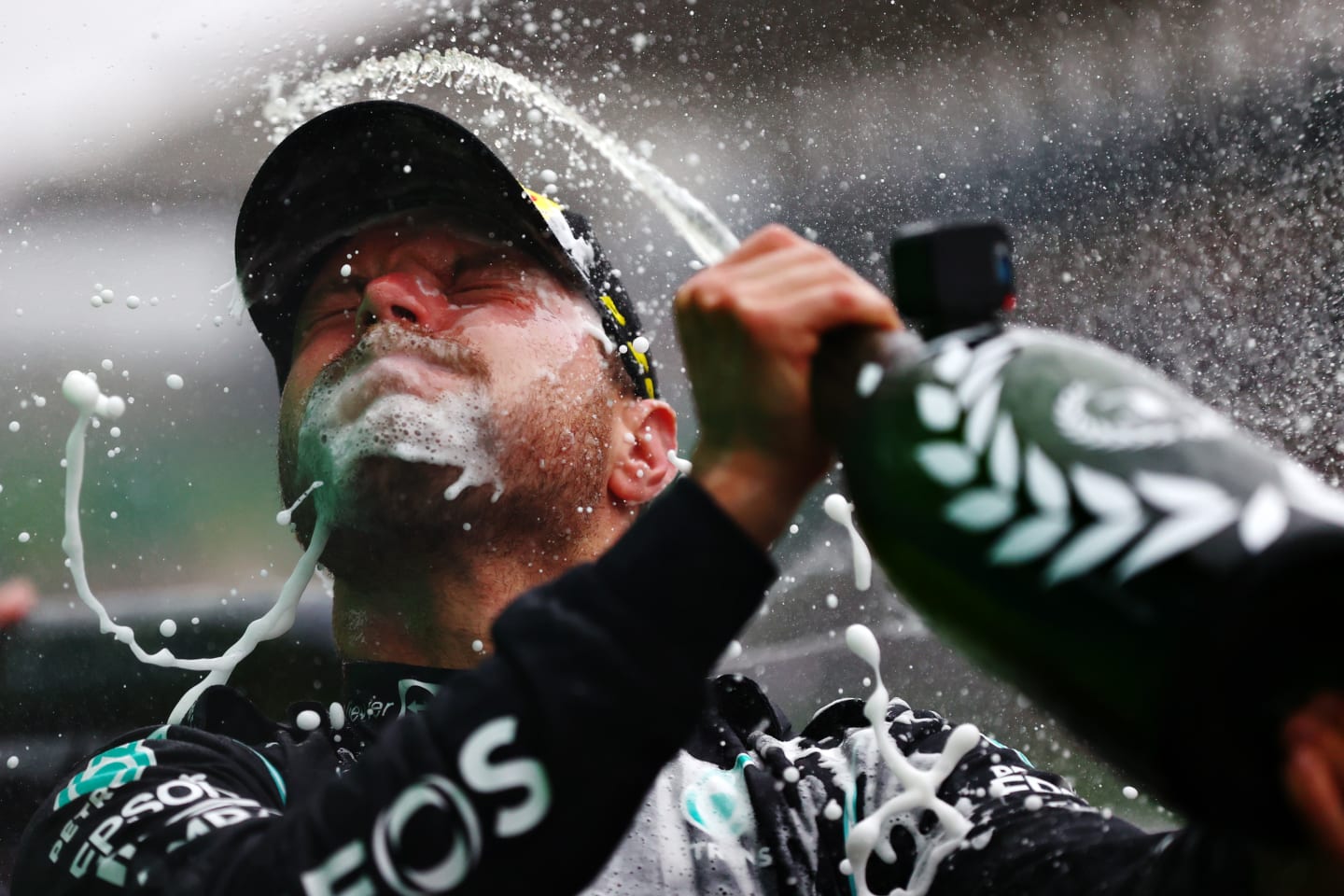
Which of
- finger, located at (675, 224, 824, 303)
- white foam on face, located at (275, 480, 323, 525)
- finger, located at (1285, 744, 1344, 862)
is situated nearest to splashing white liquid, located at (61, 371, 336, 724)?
white foam on face, located at (275, 480, 323, 525)

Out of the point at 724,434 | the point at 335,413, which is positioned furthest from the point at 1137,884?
the point at 335,413

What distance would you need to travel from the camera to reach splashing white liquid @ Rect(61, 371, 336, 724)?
118 cm

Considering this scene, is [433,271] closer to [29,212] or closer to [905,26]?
[29,212]

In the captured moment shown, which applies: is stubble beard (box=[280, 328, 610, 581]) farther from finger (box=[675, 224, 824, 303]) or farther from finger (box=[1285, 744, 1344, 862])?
finger (box=[1285, 744, 1344, 862])

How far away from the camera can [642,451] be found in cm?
151

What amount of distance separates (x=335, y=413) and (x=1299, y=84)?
5.55 feet

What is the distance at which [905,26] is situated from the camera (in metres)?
2.02

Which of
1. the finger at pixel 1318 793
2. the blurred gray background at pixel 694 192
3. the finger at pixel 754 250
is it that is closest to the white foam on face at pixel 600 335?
the blurred gray background at pixel 694 192

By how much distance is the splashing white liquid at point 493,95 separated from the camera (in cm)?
178

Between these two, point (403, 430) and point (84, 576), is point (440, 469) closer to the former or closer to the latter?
point (403, 430)

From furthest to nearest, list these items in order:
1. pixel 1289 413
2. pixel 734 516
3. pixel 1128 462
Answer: pixel 1289 413 < pixel 734 516 < pixel 1128 462

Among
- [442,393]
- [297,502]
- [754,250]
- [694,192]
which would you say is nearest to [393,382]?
[442,393]

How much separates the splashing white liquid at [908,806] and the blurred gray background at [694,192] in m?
0.75

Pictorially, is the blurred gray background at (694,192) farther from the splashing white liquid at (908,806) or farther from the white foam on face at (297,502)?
the splashing white liquid at (908,806)
